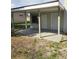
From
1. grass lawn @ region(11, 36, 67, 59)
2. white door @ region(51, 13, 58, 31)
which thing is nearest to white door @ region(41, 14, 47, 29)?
white door @ region(51, 13, 58, 31)

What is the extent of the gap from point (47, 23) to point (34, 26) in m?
3.11

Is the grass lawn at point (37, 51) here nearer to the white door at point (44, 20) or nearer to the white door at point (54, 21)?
the white door at point (54, 21)

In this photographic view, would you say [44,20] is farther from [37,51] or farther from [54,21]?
[37,51]

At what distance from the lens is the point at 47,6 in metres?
10.4

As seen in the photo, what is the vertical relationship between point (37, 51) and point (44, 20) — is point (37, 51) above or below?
below

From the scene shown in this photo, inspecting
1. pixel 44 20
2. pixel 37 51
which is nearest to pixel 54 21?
pixel 44 20

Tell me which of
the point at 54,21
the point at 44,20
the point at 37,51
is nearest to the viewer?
the point at 37,51

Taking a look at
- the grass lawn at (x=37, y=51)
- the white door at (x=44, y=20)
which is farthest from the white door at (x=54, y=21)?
the grass lawn at (x=37, y=51)

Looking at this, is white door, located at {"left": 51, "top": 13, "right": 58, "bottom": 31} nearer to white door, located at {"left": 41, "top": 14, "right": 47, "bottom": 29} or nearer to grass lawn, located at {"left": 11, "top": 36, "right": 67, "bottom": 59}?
white door, located at {"left": 41, "top": 14, "right": 47, "bottom": 29}

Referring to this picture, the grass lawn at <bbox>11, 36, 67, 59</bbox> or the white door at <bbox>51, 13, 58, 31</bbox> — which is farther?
the white door at <bbox>51, 13, 58, 31</bbox>

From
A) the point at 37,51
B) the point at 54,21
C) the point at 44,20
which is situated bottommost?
the point at 37,51
